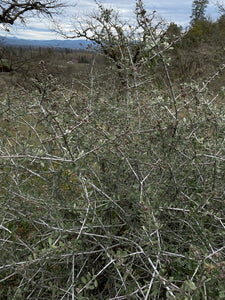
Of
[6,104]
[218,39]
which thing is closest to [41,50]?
[218,39]

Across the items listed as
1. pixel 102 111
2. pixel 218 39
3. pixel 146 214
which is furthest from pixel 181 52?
pixel 146 214

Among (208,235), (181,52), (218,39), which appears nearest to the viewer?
(208,235)

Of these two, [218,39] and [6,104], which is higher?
[218,39]

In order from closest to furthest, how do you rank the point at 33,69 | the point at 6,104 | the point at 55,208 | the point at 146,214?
the point at 146,214
the point at 55,208
the point at 6,104
the point at 33,69

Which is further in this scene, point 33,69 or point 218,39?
point 218,39

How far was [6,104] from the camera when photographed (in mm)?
1995

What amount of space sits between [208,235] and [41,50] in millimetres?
12902

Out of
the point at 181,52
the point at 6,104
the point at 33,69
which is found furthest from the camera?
the point at 181,52

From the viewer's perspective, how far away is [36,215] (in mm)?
1925

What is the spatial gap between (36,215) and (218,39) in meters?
16.5

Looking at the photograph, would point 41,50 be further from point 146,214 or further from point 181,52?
point 146,214

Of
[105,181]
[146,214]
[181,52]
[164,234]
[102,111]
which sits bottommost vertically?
[164,234]

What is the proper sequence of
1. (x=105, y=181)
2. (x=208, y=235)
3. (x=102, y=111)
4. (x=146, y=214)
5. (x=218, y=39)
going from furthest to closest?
(x=218, y=39), (x=102, y=111), (x=105, y=181), (x=208, y=235), (x=146, y=214)

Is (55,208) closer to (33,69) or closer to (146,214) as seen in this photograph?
(146,214)
